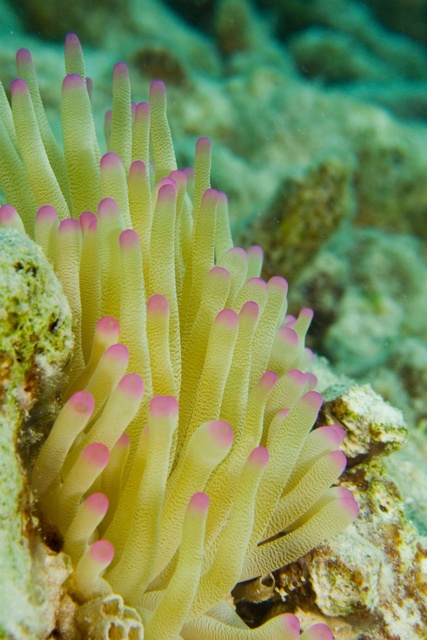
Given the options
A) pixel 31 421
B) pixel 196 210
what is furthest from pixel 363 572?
pixel 196 210

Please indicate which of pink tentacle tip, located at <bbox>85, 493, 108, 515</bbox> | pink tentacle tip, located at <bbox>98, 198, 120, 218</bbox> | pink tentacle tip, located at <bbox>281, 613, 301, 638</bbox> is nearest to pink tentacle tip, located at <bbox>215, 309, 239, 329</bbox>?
pink tentacle tip, located at <bbox>98, 198, 120, 218</bbox>

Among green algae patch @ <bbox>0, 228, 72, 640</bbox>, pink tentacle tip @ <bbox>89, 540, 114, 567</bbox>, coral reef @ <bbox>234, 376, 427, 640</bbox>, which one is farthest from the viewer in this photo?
coral reef @ <bbox>234, 376, 427, 640</bbox>

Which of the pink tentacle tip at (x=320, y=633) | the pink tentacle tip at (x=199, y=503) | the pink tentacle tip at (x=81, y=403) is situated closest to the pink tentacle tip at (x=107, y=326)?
the pink tentacle tip at (x=81, y=403)

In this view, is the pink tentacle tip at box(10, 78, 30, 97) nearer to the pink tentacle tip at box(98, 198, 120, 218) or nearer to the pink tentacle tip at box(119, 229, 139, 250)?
the pink tentacle tip at box(98, 198, 120, 218)

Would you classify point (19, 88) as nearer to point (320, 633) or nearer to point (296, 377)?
point (296, 377)

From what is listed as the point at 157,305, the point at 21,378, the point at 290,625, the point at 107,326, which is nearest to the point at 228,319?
the point at 157,305

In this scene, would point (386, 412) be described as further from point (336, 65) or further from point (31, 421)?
point (336, 65)

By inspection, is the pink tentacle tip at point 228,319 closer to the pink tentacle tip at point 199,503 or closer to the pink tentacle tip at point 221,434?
the pink tentacle tip at point 221,434
